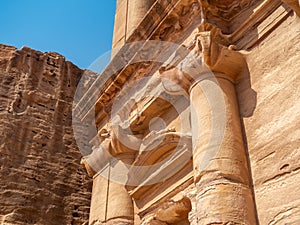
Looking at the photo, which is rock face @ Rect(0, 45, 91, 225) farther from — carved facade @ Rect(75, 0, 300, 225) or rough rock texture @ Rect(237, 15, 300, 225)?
rough rock texture @ Rect(237, 15, 300, 225)

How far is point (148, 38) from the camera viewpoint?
19.4 feet

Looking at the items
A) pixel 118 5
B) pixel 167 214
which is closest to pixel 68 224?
pixel 118 5

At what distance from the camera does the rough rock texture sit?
10.9ft

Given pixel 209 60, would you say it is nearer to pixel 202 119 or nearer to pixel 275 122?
pixel 202 119

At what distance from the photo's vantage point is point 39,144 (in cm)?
1551

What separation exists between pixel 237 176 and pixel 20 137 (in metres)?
13.0

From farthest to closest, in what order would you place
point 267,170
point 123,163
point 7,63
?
point 7,63 → point 123,163 → point 267,170

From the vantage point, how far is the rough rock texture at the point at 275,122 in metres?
3.32

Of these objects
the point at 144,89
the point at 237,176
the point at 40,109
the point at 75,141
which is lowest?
the point at 237,176

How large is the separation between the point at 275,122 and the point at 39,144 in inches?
509

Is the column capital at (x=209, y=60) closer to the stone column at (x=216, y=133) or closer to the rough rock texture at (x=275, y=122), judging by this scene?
the stone column at (x=216, y=133)

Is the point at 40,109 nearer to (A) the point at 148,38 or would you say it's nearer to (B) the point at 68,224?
(B) the point at 68,224

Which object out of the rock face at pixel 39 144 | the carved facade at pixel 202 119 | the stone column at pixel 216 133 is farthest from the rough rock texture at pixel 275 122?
the rock face at pixel 39 144

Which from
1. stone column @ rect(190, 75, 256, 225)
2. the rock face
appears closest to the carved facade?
stone column @ rect(190, 75, 256, 225)
